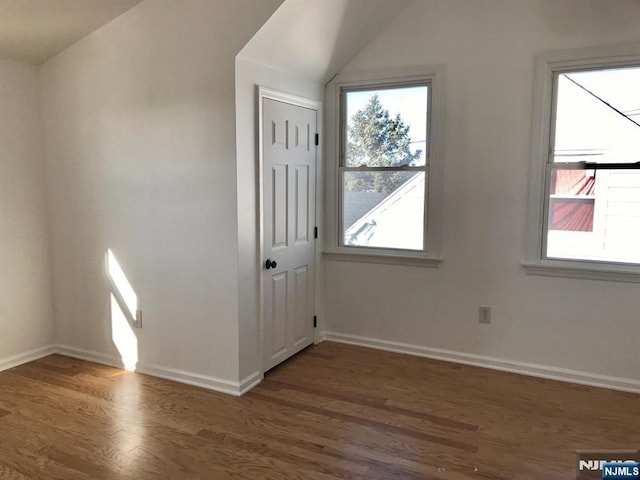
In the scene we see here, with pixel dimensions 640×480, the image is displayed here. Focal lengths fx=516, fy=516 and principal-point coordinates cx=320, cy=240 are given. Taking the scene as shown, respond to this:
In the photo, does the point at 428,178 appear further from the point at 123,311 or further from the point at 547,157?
the point at 123,311

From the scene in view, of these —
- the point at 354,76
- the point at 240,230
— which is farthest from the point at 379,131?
the point at 240,230

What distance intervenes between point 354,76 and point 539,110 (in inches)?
53.7

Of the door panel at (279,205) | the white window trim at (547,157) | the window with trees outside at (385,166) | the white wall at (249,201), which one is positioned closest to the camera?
the white wall at (249,201)

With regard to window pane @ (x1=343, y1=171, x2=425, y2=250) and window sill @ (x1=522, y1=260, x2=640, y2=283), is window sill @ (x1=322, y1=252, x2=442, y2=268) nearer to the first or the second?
window pane @ (x1=343, y1=171, x2=425, y2=250)

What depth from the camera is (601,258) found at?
Answer: 342 centimetres

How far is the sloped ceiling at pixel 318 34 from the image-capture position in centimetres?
304

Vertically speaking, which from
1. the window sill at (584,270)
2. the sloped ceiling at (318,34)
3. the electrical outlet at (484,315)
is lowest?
the electrical outlet at (484,315)

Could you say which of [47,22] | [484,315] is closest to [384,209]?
[484,315]

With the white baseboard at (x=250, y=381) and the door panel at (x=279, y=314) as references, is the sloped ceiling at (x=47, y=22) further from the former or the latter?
the white baseboard at (x=250, y=381)

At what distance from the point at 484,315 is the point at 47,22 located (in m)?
3.50

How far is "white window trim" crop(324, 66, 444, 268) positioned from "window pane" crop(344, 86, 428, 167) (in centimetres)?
8

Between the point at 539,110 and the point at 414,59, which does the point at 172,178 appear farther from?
the point at 539,110

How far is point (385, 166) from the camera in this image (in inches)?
157

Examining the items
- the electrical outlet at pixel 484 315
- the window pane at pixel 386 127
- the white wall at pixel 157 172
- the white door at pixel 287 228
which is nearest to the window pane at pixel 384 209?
the window pane at pixel 386 127
